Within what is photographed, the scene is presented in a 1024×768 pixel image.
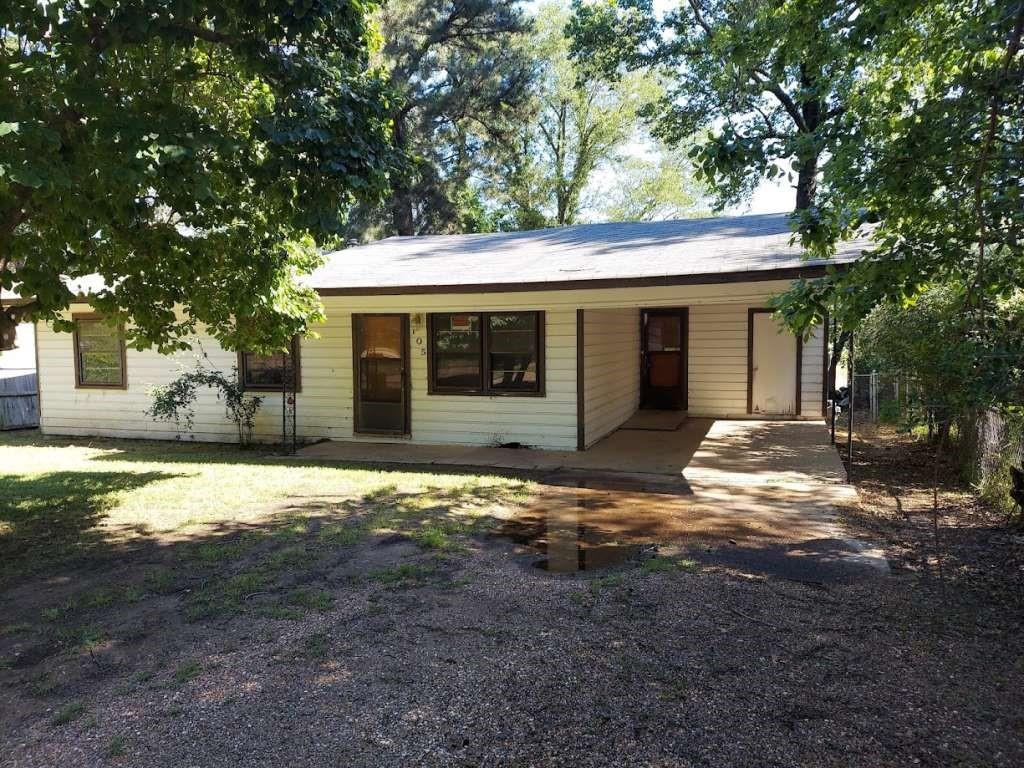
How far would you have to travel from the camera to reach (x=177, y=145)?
4227mm

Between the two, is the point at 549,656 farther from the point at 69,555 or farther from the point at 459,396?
the point at 459,396

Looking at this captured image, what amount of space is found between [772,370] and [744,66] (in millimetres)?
8120

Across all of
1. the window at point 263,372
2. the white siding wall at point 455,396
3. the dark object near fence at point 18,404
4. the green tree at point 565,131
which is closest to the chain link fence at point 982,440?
the white siding wall at point 455,396

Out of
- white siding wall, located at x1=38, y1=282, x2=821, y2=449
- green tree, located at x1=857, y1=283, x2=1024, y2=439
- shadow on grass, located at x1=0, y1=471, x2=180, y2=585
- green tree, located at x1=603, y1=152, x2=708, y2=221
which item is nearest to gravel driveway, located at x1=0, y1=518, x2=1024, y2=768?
green tree, located at x1=857, y1=283, x2=1024, y2=439

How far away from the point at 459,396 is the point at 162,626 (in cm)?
665

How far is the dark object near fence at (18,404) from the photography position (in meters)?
13.6

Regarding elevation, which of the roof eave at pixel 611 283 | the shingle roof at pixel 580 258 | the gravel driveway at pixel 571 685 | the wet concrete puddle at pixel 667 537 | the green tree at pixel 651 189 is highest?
the green tree at pixel 651 189

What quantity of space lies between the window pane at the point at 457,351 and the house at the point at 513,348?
0.02 m

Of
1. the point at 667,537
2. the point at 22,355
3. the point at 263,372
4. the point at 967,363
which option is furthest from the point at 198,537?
the point at 22,355

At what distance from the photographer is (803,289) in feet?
15.4

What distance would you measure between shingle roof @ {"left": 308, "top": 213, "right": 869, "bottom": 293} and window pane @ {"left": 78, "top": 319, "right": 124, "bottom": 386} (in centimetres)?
408

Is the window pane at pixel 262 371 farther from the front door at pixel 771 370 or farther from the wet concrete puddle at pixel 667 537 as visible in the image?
the front door at pixel 771 370

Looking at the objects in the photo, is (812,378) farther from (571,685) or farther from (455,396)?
(571,685)

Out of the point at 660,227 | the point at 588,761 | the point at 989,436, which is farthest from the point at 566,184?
the point at 588,761
